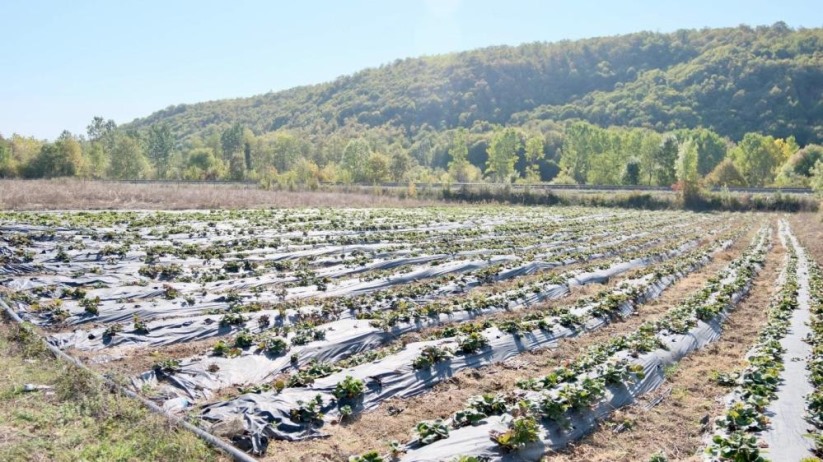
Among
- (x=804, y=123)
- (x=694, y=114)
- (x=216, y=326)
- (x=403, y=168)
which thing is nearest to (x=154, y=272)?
(x=216, y=326)

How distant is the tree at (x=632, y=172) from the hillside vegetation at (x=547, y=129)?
0.53 ft

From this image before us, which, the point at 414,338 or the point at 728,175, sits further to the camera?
the point at 728,175

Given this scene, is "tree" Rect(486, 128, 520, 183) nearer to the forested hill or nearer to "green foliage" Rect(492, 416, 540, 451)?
the forested hill

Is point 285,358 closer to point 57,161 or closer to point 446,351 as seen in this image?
point 446,351

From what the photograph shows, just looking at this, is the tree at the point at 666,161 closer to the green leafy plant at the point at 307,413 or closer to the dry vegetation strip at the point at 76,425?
the green leafy plant at the point at 307,413

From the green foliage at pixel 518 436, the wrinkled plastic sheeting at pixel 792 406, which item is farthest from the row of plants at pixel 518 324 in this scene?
the wrinkled plastic sheeting at pixel 792 406

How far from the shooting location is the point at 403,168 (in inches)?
3430

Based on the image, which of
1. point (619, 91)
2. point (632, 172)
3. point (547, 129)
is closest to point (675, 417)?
point (632, 172)

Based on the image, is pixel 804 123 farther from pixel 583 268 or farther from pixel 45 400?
pixel 45 400

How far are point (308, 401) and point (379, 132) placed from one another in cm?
15703

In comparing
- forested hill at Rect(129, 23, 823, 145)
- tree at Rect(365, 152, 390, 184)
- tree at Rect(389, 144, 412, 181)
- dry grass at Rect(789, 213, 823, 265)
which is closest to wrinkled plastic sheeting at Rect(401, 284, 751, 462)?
dry grass at Rect(789, 213, 823, 265)

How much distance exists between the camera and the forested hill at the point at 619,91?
389ft

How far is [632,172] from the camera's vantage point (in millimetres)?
85062

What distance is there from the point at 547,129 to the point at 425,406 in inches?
5673
